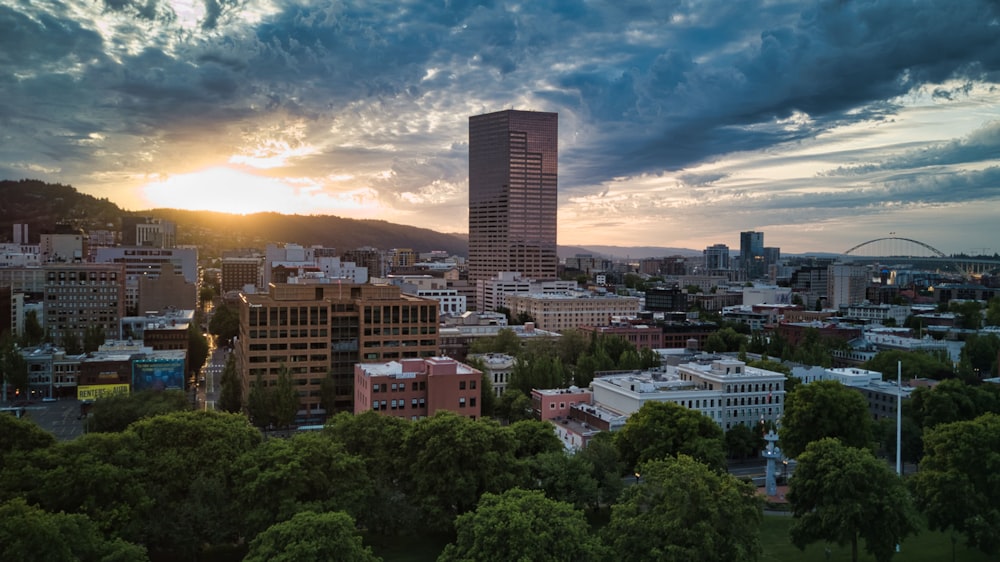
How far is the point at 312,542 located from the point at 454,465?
45.8 feet

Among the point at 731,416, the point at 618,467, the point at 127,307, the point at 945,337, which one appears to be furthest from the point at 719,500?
the point at 127,307

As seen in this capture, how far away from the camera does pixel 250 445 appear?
42.3 meters

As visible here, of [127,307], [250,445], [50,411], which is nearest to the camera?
[250,445]

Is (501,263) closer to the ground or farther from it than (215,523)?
farther from it

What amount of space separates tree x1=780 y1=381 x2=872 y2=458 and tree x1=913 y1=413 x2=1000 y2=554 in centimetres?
982

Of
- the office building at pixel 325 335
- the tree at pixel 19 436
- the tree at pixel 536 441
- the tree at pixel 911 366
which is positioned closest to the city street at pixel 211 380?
the office building at pixel 325 335

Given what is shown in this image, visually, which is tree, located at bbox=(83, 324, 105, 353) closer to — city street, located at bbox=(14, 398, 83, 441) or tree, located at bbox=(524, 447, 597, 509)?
city street, located at bbox=(14, 398, 83, 441)

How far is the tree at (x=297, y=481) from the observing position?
35469 mm

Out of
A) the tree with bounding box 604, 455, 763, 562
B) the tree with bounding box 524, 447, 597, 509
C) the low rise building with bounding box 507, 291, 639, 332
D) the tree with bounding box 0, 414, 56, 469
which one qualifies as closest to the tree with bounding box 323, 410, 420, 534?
the tree with bounding box 524, 447, 597, 509

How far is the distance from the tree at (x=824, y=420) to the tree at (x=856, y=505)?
598 inches

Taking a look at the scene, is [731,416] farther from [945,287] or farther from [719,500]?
[945,287]

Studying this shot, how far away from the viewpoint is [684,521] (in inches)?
1201

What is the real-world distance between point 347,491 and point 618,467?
662 inches

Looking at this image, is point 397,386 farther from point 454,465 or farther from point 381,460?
point 454,465
